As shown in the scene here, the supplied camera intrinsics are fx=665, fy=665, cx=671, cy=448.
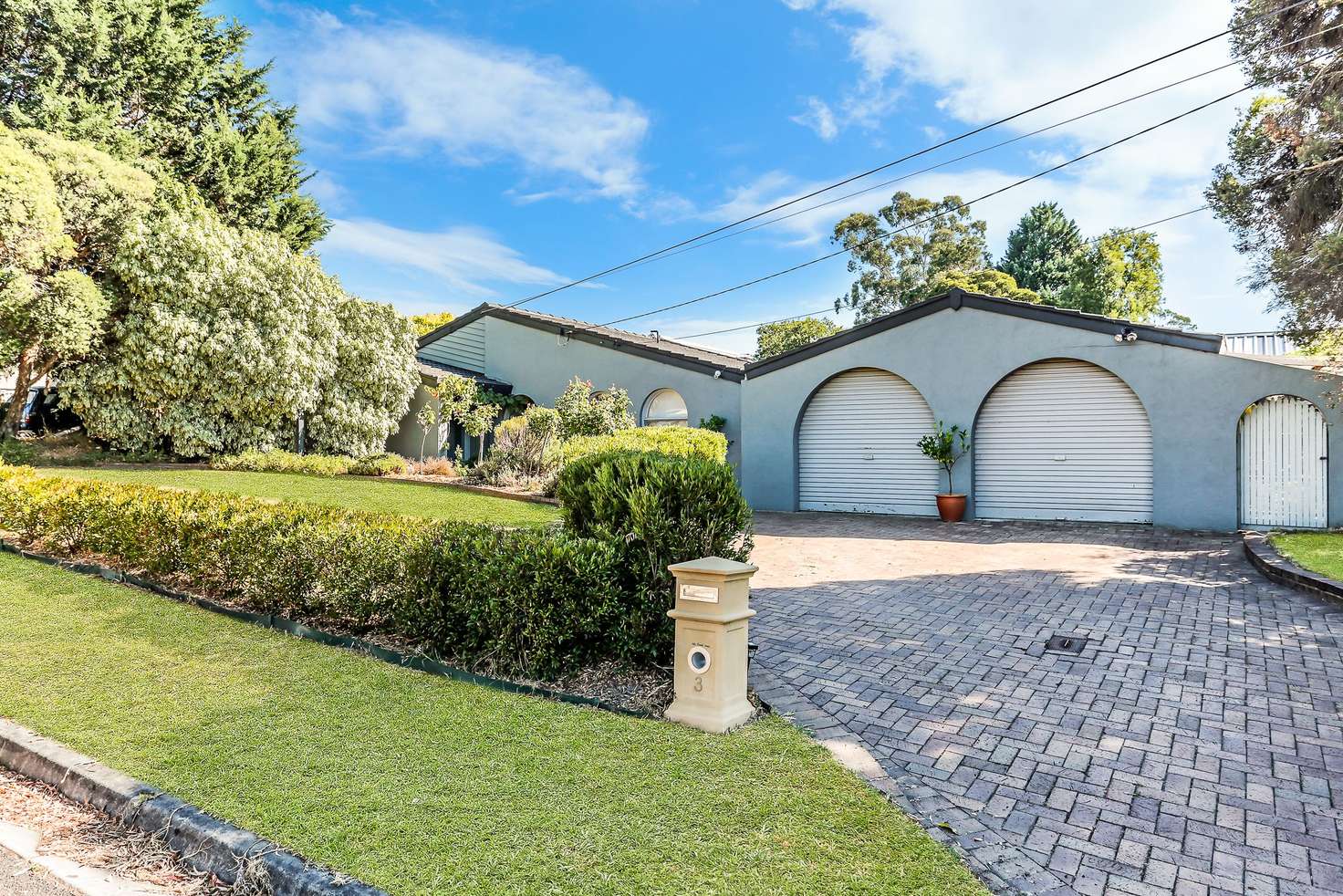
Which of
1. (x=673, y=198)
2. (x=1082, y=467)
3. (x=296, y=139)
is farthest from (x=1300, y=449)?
(x=296, y=139)

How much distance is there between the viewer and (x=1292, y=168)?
9.75 metres

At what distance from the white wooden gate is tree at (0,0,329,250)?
81.0 ft

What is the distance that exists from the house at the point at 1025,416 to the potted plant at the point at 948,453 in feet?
0.61

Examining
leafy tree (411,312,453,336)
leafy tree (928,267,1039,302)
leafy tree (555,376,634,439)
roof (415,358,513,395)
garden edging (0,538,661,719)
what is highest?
leafy tree (928,267,1039,302)

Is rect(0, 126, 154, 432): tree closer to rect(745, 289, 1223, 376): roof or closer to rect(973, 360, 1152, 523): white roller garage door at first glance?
rect(745, 289, 1223, 376): roof

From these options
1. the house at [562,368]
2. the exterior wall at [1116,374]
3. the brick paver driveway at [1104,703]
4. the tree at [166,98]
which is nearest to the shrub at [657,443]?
the brick paver driveway at [1104,703]

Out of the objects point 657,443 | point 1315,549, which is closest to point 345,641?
point 657,443

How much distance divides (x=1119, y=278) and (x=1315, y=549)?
1154 inches

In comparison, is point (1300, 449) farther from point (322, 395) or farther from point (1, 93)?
point (1, 93)

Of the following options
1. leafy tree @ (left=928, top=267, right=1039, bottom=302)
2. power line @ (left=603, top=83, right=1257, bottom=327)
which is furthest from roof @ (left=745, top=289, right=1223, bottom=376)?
leafy tree @ (left=928, top=267, right=1039, bottom=302)

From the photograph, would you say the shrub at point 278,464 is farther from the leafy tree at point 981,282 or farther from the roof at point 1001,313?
the leafy tree at point 981,282

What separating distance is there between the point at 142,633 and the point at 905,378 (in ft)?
40.3

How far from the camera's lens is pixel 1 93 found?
1598 cm

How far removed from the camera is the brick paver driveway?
2.59 metres
